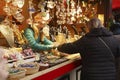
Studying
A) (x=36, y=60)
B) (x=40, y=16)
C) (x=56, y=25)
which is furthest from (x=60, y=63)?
(x=56, y=25)

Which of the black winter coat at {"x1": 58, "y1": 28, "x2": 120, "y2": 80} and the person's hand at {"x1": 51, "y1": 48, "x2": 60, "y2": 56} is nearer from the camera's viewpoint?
the black winter coat at {"x1": 58, "y1": 28, "x2": 120, "y2": 80}

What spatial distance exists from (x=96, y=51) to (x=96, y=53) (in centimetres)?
2

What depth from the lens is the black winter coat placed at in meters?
3.08

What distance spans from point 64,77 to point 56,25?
1.47 m

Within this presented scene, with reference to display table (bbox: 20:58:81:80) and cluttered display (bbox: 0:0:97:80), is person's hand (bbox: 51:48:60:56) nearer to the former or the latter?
cluttered display (bbox: 0:0:97:80)

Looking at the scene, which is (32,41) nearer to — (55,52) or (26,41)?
(26,41)

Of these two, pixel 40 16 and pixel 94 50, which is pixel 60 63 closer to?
pixel 94 50

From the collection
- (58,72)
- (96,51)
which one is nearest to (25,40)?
(58,72)

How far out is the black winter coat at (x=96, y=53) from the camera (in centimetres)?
308

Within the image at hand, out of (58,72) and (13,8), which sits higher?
(13,8)

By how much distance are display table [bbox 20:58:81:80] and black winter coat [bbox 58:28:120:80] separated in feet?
0.53

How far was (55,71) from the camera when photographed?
2766mm

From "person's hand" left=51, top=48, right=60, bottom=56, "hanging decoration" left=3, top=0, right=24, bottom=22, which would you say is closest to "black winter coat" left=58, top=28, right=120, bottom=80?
"person's hand" left=51, top=48, right=60, bottom=56

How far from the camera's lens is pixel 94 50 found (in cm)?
308
